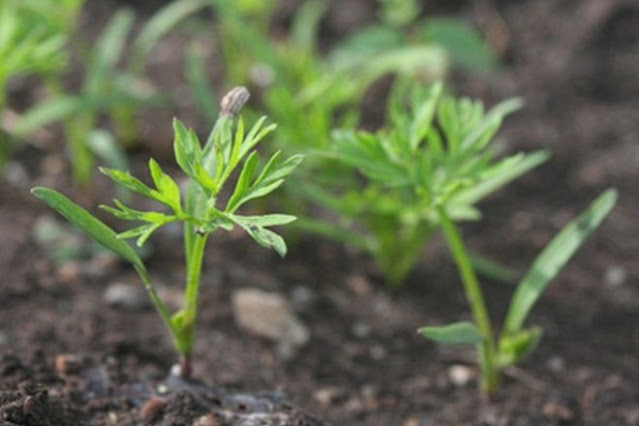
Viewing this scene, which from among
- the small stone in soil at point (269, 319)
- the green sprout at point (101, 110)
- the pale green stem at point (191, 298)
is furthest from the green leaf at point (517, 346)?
the green sprout at point (101, 110)

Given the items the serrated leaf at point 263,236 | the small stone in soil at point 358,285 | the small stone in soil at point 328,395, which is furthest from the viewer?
the small stone in soil at point 358,285

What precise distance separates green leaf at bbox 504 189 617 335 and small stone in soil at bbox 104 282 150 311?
0.82m

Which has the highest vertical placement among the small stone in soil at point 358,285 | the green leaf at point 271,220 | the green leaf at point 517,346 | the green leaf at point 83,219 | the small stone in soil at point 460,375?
the small stone in soil at point 358,285

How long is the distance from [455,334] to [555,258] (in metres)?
0.34

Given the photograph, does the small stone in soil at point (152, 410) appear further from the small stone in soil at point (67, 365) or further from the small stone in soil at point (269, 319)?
the small stone in soil at point (269, 319)

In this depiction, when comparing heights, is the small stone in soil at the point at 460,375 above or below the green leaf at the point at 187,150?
below

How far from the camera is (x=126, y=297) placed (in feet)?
6.95

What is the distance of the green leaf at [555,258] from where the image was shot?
1.83 meters

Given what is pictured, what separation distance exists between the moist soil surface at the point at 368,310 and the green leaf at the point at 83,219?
10.4 inches

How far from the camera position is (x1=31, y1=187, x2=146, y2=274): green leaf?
142cm

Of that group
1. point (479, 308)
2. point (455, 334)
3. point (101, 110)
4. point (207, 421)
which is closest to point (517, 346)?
point (479, 308)

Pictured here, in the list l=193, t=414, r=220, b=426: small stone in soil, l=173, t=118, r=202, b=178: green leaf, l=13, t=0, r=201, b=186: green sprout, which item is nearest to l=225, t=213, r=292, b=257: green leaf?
l=173, t=118, r=202, b=178: green leaf

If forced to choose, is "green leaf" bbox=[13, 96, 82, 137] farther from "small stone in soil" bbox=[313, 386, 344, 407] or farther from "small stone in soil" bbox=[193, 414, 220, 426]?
"small stone in soil" bbox=[193, 414, 220, 426]

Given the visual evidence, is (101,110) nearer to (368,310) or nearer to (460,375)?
(368,310)
